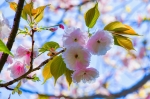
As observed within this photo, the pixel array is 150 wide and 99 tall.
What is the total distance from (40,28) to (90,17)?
0.14 metres

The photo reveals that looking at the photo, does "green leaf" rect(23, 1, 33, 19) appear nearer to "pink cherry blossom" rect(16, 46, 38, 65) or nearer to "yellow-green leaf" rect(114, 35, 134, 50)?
"pink cherry blossom" rect(16, 46, 38, 65)

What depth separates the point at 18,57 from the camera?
85 centimetres

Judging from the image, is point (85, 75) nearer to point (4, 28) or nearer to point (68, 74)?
point (68, 74)

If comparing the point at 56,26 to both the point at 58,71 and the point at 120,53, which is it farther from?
the point at 120,53

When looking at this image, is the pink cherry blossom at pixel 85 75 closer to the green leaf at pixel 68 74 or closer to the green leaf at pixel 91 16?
the green leaf at pixel 68 74

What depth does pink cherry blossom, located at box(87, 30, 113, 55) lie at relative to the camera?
0.76 metres

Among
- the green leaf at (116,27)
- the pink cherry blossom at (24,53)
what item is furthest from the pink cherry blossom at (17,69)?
the green leaf at (116,27)

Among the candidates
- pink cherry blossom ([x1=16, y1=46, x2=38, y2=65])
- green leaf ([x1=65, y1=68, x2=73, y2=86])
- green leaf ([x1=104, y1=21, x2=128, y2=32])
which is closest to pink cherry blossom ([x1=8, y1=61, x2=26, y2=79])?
pink cherry blossom ([x1=16, y1=46, x2=38, y2=65])

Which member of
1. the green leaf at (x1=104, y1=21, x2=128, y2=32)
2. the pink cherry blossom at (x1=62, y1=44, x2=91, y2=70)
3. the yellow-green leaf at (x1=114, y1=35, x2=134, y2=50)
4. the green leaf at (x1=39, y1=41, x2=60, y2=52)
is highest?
the green leaf at (x1=104, y1=21, x2=128, y2=32)

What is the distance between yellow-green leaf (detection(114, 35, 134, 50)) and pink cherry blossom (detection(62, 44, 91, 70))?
0.31 ft

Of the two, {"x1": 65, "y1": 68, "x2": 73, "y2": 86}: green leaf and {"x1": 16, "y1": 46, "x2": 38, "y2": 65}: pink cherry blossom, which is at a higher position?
{"x1": 16, "y1": 46, "x2": 38, "y2": 65}: pink cherry blossom

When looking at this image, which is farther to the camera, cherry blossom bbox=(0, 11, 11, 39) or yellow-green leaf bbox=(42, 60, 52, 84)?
yellow-green leaf bbox=(42, 60, 52, 84)

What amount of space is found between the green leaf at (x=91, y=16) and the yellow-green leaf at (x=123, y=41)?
77mm

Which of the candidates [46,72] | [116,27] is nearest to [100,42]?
[116,27]
